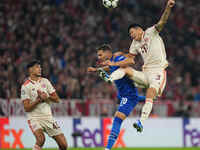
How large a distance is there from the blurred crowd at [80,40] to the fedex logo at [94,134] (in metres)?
1.13

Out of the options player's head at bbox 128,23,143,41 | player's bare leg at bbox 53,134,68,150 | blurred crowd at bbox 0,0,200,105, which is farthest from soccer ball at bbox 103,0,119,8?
blurred crowd at bbox 0,0,200,105

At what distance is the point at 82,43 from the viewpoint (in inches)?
894

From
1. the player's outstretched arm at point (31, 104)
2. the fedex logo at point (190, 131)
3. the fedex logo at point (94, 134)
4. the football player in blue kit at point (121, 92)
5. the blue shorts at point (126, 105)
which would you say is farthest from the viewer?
the fedex logo at point (190, 131)

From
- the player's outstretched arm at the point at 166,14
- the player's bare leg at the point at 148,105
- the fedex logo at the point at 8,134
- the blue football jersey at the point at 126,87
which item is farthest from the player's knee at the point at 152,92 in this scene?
the fedex logo at the point at 8,134

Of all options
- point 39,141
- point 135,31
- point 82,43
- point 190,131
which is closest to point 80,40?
point 82,43

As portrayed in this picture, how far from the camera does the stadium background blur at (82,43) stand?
1927 cm

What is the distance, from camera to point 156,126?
19578 millimetres

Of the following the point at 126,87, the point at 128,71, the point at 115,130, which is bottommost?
the point at 115,130

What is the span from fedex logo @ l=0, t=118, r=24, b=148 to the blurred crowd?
88 centimetres

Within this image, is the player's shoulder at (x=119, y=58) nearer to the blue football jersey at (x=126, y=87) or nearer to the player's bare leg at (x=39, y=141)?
the blue football jersey at (x=126, y=87)

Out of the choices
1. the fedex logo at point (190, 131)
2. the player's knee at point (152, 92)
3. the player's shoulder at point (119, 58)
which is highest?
the player's shoulder at point (119, 58)

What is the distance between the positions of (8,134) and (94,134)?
304 cm

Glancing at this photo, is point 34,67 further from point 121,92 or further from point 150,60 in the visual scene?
point 150,60

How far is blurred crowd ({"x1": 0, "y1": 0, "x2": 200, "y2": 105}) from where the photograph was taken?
19.3 meters
